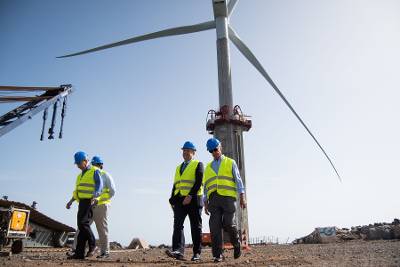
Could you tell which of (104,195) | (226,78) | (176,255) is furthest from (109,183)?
(226,78)

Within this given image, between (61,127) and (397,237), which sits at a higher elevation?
(61,127)

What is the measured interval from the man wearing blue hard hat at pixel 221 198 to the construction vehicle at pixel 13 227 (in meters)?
5.16

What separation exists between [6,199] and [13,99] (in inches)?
269

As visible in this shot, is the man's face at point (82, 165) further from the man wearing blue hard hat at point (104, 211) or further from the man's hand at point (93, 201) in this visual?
the man's hand at point (93, 201)

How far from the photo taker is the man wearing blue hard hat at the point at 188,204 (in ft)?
21.1

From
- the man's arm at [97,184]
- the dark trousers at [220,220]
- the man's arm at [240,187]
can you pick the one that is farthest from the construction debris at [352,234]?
the man's arm at [97,184]

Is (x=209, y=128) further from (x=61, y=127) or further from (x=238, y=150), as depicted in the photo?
(x=61, y=127)

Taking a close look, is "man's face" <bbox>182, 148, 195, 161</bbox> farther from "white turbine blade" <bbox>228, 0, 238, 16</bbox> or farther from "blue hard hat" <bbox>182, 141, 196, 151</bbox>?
"white turbine blade" <bbox>228, 0, 238, 16</bbox>

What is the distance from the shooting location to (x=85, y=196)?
701 cm

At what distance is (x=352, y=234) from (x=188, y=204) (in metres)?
16.6

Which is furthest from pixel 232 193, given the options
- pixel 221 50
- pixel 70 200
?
pixel 221 50

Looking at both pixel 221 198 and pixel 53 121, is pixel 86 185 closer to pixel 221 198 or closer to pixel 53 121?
pixel 221 198

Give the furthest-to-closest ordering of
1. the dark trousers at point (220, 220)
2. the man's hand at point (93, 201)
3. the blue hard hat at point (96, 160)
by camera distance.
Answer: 1. the blue hard hat at point (96, 160)
2. the man's hand at point (93, 201)
3. the dark trousers at point (220, 220)

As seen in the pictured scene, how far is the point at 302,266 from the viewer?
501 centimetres
